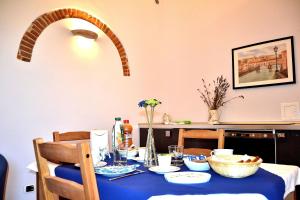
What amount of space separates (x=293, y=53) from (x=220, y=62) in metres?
0.86

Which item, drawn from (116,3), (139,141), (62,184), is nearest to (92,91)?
(139,141)

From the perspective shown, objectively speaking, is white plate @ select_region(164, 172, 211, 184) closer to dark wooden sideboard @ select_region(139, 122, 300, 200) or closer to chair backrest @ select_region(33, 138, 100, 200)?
chair backrest @ select_region(33, 138, 100, 200)

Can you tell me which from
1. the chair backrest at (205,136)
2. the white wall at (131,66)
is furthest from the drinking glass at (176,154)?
the white wall at (131,66)

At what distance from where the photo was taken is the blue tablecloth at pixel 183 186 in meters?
0.91

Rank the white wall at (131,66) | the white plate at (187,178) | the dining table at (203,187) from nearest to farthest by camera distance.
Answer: the dining table at (203,187), the white plate at (187,178), the white wall at (131,66)

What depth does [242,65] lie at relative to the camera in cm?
306

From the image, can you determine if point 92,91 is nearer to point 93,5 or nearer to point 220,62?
point 93,5

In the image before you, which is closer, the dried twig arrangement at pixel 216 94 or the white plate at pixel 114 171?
the white plate at pixel 114 171

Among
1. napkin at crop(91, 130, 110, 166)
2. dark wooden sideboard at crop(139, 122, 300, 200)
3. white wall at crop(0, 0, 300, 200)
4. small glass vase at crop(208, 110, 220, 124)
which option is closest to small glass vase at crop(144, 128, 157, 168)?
napkin at crop(91, 130, 110, 166)

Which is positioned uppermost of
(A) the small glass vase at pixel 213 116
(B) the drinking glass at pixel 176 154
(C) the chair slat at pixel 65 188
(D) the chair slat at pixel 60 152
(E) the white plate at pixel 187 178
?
(A) the small glass vase at pixel 213 116

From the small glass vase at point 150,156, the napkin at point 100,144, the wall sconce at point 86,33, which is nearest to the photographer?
the small glass vase at point 150,156

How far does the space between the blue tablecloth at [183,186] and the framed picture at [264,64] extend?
1.95 m

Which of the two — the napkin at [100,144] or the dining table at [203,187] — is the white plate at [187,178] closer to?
the dining table at [203,187]

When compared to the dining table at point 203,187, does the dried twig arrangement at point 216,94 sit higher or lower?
higher
